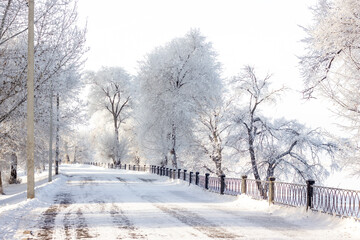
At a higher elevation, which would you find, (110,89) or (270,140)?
(110,89)

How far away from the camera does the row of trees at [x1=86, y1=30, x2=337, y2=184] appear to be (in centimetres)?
2612

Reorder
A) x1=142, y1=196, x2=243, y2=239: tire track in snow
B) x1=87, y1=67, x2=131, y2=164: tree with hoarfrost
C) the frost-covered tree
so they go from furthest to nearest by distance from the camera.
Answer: x1=87, y1=67, x2=131, y2=164: tree with hoarfrost
the frost-covered tree
x1=142, y1=196, x2=243, y2=239: tire track in snow

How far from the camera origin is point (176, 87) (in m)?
35.1

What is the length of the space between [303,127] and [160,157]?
1810 cm

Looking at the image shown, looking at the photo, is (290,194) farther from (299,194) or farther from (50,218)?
(50,218)

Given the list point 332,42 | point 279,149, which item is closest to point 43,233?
point 332,42

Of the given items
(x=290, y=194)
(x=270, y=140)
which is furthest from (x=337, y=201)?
(x=270, y=140)

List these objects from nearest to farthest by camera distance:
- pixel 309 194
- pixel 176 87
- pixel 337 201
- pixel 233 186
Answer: pixel 337 201
pixel 309 194
pixel 233 186
pixel 176 87

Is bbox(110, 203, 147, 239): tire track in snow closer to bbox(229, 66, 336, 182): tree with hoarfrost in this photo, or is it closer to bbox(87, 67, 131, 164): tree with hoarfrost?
bbox(229, 66, 336, 182): tree with hoarfrost

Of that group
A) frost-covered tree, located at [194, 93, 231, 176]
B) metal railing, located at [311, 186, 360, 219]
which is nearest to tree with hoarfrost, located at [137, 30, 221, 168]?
frost-covered tree, located at [194, 93, 231, 176]

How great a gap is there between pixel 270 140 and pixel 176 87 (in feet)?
37.9

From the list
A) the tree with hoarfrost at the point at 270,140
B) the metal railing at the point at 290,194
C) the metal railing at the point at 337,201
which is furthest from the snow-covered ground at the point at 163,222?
the tree with hoarfrost at the point at 270,140

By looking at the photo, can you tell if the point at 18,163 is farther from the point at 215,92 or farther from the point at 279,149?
the point at 279,149

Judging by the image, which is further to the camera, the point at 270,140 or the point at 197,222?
the point at 270,140
